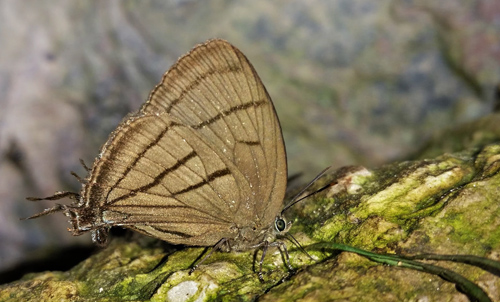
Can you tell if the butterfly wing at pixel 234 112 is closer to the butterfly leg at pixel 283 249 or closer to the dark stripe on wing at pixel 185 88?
the dark stripe on wing at pixel 185 88

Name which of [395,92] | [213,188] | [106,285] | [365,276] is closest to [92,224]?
[106,285]

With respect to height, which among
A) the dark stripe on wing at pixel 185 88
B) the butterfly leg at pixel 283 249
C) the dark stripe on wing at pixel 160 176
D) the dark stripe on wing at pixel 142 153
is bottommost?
the butterfly leg at pixel 283 249

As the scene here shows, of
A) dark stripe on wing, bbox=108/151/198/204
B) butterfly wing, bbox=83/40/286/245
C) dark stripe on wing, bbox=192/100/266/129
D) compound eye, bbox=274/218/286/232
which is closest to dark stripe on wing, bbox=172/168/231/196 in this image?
butterfly wing, bbox=83/40/286/245

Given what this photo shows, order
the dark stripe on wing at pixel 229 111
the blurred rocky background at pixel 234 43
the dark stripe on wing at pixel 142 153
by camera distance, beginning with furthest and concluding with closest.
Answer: the blurred rocky background at pixel 234 43, the dark stripe on wing at pixel 229 111, the dark stripe on wing at pixel 142 153

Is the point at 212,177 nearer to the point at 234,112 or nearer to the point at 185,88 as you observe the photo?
the point at 234,112

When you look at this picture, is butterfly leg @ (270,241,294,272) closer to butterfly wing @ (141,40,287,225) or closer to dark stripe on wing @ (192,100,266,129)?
butterfly wing @ (141,40,287,225)

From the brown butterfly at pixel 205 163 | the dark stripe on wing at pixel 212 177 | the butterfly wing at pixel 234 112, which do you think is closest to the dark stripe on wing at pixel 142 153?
the brown butterfly at pixel 205 163
